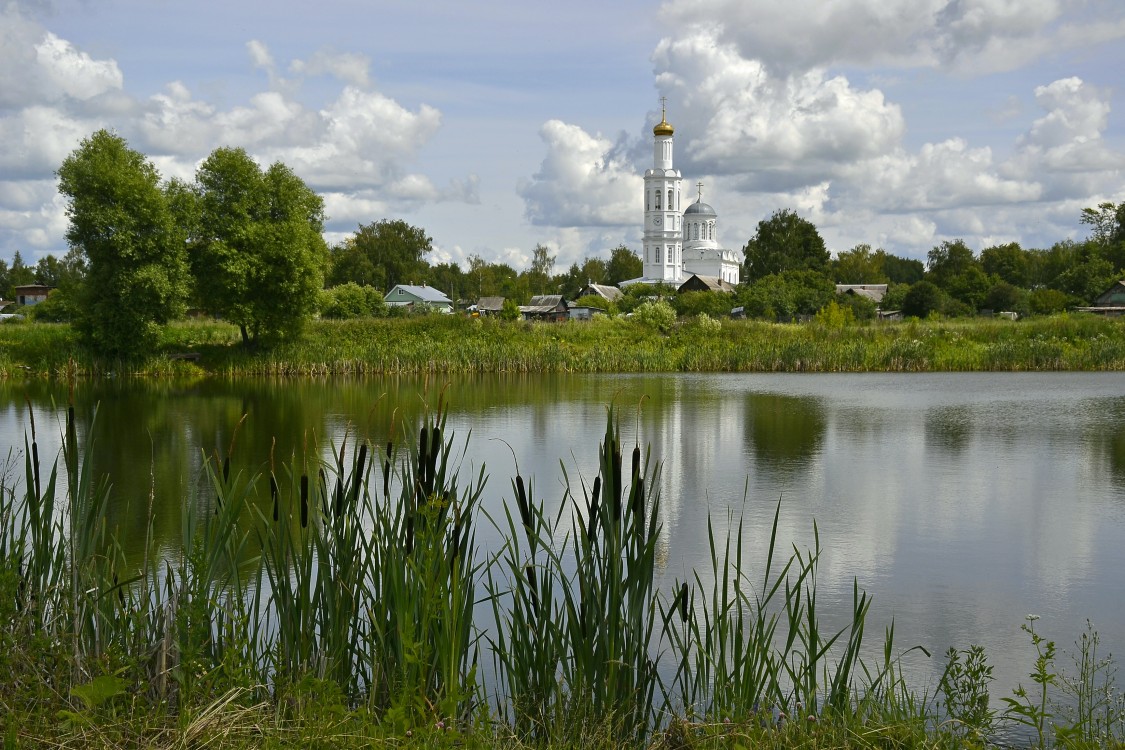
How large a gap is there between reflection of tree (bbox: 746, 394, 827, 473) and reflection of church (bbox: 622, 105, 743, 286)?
7365 cm

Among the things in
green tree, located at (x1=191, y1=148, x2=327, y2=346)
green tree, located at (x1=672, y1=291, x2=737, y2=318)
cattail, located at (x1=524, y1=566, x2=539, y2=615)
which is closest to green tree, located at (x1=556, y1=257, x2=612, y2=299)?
green tree, located at (x1=672, y1=291, x2=737, y2=318)

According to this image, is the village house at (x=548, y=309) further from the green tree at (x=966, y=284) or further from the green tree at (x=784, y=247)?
the green tree at (x=966, y=284)

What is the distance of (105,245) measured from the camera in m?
33.0

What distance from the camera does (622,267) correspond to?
114688 millimetres

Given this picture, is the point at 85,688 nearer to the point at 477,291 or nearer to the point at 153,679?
the point at 153,679

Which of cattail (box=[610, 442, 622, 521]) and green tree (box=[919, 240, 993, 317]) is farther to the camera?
green tree (box=[919, 240, 993, 317])

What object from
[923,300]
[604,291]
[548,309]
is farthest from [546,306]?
[923,300]

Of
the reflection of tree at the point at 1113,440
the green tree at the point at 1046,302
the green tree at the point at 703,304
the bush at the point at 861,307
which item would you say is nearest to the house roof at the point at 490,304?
the green tree at the point at 703,304

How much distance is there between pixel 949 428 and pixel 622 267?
317 ft

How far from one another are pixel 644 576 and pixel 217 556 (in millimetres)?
1877

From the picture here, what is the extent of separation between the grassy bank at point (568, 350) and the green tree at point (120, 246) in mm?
1212

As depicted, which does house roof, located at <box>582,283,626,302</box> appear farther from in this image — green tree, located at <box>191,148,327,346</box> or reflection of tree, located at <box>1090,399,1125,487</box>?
reflection of tree, located at <box>1090,399,1125,487</box>

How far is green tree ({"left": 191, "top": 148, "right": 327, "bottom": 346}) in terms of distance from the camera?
34531 millimetres

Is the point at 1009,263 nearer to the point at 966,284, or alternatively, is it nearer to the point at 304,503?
the point at 966,284
